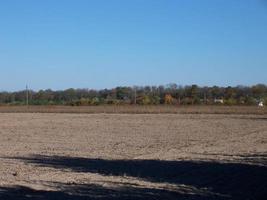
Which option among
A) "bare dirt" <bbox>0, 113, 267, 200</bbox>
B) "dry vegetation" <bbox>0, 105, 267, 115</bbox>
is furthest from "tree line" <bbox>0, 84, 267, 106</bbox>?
"bare dirt" <bbox>0, 113, 267, 200</bbox>

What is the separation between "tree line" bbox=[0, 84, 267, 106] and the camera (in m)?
143

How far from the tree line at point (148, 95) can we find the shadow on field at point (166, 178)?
110 metres

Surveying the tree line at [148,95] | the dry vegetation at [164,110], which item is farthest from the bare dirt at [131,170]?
the tree line at [148,95]

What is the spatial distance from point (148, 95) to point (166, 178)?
144618 mm

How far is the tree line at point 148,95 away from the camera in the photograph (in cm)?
14275

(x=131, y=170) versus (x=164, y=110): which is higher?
(x=164, y=110)

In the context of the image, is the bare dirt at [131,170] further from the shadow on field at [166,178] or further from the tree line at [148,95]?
the tree line at [148,95]

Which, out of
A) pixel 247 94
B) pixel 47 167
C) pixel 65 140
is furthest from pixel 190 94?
pixel 47 167

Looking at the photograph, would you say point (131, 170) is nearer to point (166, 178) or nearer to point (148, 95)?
point (166, 178)

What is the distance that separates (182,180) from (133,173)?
192 cm

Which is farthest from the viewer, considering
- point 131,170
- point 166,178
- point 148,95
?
point 148,95

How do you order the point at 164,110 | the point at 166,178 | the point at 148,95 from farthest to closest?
1. the point at 148,95
2. the point at 164,110
3. the point at 166,178

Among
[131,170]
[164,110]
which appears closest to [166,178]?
[131,170]

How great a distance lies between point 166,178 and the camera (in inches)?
667
